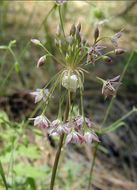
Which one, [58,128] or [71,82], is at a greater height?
[71,82]

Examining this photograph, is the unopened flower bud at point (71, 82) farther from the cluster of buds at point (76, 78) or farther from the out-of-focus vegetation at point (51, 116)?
the out-of-focus vegetation at point (51, 116)

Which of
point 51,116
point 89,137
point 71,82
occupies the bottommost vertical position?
point 51,116

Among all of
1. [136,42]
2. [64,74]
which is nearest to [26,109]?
[136,42]

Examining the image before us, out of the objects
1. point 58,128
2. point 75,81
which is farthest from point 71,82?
point 58,128

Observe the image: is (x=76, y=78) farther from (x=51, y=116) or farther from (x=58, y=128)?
(x=51, y=116)

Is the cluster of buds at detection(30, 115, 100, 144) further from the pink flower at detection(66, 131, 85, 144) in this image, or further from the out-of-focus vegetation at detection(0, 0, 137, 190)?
the out-of-focus vegetation at detection(0, 0, 137, 190)

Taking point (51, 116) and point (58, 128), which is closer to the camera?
point (58, 128)

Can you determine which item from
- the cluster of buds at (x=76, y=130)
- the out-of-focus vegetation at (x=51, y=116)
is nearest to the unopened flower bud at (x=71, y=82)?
the cluster of buds at (x=76, y=130)
